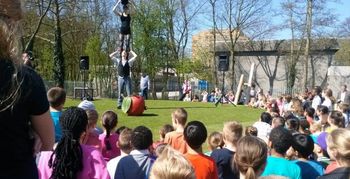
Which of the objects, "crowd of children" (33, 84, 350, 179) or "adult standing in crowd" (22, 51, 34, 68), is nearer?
"adult standing in crowd" (22, 51, 34, 68)

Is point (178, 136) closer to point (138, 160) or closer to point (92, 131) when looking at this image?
point (92, 131)

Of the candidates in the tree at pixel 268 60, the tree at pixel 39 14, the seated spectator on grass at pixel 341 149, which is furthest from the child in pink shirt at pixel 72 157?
the tree at pixel 268 60

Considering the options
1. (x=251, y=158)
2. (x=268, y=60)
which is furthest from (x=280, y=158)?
(x=268, y=60)

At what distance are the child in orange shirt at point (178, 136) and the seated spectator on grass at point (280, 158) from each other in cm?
130

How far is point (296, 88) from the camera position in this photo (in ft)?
135

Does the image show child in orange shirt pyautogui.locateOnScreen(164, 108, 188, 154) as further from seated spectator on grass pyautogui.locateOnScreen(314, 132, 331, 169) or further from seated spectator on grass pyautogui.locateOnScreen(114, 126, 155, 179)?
seated spectator on grass pyautogui.locateOnScreen(314, 132, 331, 169)

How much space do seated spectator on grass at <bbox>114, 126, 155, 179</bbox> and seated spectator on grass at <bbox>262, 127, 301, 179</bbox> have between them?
1122 millimetres

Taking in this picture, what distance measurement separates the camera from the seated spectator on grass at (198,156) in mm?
4359

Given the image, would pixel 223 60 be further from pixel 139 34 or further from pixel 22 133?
pixel 22 133

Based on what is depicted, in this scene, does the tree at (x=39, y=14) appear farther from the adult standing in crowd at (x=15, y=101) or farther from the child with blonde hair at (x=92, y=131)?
the adult standing in crowd at (x=15, y=101)

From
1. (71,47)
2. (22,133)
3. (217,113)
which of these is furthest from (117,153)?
(71,47)

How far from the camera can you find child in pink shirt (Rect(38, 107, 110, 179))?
3514 mm

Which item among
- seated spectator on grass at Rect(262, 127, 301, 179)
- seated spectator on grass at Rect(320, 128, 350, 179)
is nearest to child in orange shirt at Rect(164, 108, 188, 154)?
seated spectator on grass at Rect(262, 127, 301, 179)

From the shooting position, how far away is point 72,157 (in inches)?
139
